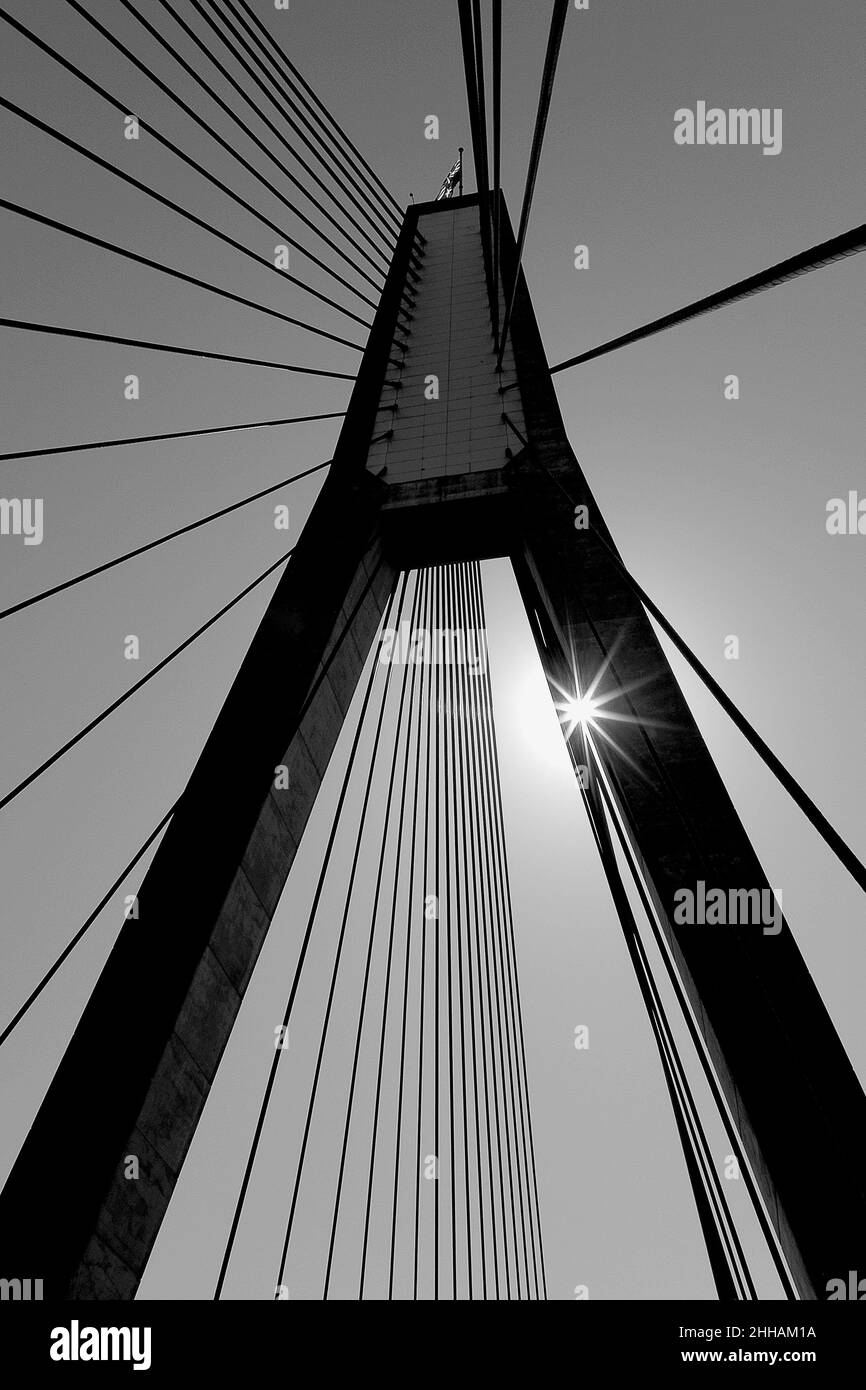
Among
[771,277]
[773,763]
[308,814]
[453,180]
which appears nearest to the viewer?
[771,277]

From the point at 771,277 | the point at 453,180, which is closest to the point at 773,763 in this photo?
the point at 771,277

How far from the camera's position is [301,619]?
21.4 ft

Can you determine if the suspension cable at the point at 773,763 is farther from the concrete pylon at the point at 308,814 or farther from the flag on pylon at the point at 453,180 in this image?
the flag on pylon at the point at 453,180

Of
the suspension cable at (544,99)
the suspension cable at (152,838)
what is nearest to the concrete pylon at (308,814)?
the suspension cable at (152,838)

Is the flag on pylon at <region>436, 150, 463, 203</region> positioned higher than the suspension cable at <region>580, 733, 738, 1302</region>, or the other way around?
the flag on pylon at <region>436, 150, 463, 203</region>

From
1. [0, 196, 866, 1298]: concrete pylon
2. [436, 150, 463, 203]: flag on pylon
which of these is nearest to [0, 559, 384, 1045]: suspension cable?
[0, 196, 866, 1298]: concrete pylon

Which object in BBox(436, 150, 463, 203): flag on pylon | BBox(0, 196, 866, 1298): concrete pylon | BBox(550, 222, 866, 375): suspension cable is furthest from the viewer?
BBox(436, 150, 463, 203): flag on pylon

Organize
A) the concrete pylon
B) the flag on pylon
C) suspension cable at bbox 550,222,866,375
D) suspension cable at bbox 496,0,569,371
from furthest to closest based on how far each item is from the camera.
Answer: the flag on pylon < the concrete pylon < suspension cable at bbox 496,0,569,371 < suspension cable at bbox 550,222,866,375

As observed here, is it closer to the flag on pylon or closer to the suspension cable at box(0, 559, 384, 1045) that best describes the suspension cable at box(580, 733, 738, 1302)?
the suspension cable at box(0, 559, 384, 1045)

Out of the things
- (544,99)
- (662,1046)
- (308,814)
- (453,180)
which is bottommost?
(662,1046)

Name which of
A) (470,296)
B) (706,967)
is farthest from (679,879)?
(470,296)

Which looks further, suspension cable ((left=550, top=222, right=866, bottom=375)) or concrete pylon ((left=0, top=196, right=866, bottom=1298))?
concrete pylon ((left=0, top=196, right=866, bottom=1298))

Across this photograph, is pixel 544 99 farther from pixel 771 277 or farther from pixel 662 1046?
pixel 662 1046
